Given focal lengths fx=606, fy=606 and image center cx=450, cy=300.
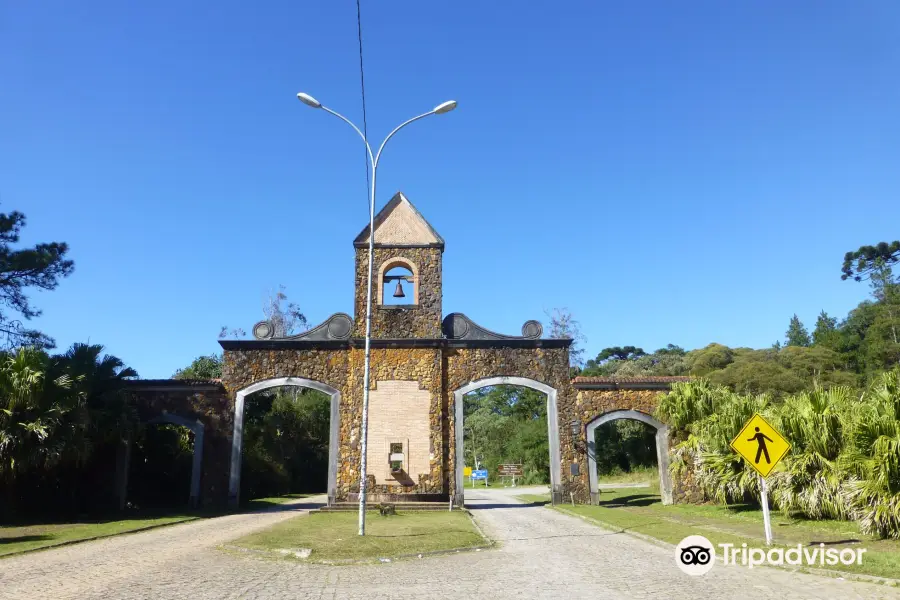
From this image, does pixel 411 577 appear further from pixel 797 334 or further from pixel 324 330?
pixel 797 334

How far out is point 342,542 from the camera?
411 inches

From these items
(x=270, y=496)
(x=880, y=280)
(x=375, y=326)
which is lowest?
(x=270, y=496)

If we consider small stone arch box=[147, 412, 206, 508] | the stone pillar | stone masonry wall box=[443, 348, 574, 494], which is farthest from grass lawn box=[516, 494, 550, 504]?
the stone pillar

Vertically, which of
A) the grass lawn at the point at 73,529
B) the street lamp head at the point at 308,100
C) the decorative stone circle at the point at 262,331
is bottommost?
the grass lawn at the point at 73,529

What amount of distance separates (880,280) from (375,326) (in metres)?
52.9

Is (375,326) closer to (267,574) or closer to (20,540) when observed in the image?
(20,540)

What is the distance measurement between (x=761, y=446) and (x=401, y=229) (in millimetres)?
14666

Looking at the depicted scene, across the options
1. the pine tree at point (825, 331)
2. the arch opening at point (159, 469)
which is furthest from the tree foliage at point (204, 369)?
the pine tree at point (825, 331)

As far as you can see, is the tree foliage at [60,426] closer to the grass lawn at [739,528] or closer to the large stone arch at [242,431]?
the large stone arch at [242,431]

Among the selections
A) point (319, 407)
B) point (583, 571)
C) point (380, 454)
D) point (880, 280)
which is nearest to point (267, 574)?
point (583, 571)

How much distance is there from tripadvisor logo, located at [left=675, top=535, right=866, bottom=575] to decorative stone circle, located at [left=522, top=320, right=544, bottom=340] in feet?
37.7

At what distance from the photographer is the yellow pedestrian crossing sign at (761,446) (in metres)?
9.06

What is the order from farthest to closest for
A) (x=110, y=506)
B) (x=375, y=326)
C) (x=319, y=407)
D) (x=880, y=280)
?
(x=880, y=280) → (x=319, y=407) → (x=375, y=326) → (x=110, y=506)

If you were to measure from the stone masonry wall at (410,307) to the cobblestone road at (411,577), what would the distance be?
394 inches
